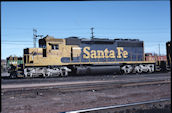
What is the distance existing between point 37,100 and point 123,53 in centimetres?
1430

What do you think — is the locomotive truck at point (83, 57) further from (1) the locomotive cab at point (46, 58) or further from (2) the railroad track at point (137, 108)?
(2) the railroad track at point (137, 108)

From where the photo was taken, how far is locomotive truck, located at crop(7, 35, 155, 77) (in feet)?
58.6

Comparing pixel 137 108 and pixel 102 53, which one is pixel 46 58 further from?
pixel 137 108

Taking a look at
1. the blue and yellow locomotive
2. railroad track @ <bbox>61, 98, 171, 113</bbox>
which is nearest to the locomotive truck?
the blue and yellow locomotive

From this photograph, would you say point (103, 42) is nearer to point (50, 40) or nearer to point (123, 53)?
point (123, 53)

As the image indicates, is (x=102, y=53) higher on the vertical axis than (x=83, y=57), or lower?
higher

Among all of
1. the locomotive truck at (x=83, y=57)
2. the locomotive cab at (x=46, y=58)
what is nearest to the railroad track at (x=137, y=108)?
the locomotive truck at (x=83, y=57)

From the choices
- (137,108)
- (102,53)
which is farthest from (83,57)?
(137,108)

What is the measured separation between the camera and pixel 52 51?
18438mm

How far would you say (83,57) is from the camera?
63.3 ft

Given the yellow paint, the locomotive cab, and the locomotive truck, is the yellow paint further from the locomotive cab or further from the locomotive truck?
the locomotive cab

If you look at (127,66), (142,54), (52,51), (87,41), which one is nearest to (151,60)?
(142,54)

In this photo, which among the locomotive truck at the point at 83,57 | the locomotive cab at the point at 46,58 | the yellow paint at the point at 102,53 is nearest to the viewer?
the locomotive cab at the point at 46,58

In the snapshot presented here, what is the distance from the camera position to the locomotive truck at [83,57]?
17.9 meters
